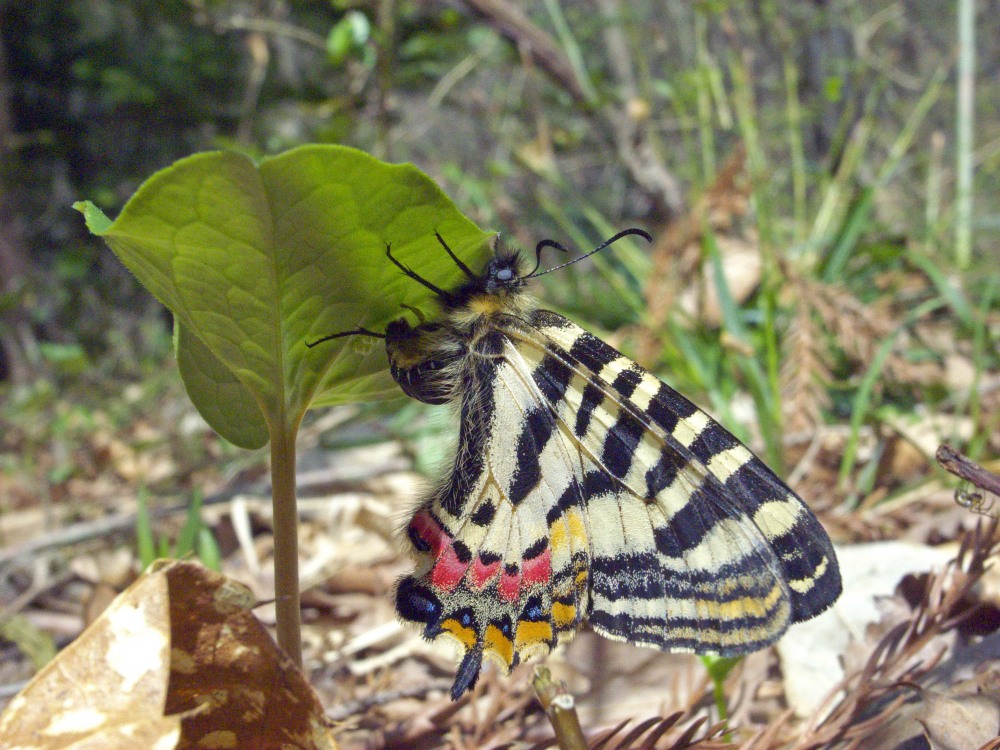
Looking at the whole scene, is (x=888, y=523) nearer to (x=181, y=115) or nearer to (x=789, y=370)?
(x=789, y=370)

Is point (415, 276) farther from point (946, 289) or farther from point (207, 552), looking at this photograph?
point (946, 289)

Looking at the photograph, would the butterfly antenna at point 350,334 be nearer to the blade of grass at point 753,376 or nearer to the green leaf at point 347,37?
the blade of grass at point 753,376

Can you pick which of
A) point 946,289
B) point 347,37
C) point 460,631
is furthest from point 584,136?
point 460,631

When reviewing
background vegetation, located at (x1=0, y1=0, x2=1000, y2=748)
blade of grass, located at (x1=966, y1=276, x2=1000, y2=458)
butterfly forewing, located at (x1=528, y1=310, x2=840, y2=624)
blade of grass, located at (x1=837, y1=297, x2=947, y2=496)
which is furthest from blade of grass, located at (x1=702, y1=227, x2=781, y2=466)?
butterfly forewing, located at (x1=528, y1=310, x2=840, y2=624)

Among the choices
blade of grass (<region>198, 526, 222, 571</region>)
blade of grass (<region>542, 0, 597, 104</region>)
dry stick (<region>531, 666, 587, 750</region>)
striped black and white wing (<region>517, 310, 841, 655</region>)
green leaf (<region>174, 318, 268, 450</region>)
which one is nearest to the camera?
dry stick (<region>531, 666, 587, 750</region>)

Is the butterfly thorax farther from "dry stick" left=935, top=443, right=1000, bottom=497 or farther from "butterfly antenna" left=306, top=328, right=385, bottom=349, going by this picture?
"dry stick" left=935, top=443, right=1000, bottom=497

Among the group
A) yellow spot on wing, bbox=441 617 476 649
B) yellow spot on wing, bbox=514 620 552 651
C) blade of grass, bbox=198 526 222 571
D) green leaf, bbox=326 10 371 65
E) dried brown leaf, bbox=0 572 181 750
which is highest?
green leaf, bbox=326 10 371 65

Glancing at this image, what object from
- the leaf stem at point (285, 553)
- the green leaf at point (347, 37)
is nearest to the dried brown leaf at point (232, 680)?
the leaf stem at point (285, 553)
